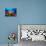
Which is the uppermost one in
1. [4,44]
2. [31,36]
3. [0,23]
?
[0,23]

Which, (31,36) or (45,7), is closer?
(31,36)

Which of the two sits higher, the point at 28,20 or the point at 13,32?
the point at 28,20

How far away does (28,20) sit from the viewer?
3.64 metres

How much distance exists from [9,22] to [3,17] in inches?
9.2

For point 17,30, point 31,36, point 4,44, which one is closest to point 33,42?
point 31,36

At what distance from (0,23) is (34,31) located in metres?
1.04

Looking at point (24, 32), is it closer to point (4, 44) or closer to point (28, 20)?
point (28, 20)

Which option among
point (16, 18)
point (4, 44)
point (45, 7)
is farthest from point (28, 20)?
point (4, 44)

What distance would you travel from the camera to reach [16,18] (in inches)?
143

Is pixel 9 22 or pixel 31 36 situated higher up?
pixel 9 22

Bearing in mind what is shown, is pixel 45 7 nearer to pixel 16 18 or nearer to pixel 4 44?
pixel 16 18

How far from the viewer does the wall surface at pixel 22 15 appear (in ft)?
11.8

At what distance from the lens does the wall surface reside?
3.59m

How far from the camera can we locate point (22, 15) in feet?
11.9
